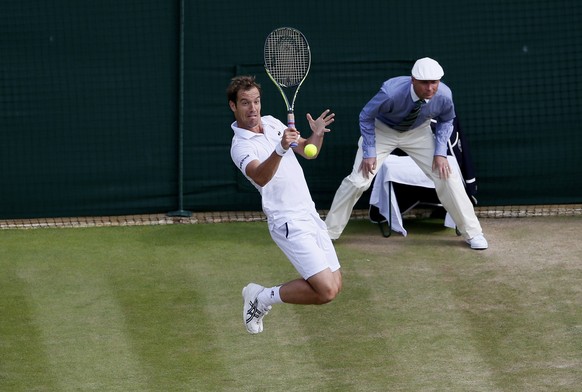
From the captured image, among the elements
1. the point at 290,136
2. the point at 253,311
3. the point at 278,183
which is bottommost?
the point at 253,311

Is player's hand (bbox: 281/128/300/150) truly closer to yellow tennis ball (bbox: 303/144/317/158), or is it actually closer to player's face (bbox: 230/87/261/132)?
yellow tennis ball (bbox: 303/144/317/158)

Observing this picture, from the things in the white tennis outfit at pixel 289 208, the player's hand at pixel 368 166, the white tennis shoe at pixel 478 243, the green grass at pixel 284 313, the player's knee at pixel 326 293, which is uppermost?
the white tennis outfit at pixel 289 208

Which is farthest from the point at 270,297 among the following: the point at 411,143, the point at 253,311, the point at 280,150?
the point at 411,143

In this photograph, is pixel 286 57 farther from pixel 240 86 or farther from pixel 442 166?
pixel 442 166

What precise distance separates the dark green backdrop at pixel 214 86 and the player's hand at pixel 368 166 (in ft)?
4.33

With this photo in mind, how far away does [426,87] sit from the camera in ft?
31.2

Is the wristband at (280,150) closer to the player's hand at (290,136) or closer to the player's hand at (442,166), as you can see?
the player's hand at (290,136)

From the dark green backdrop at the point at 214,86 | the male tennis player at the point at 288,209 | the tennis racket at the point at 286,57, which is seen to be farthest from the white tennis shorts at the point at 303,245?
the dark green backdrop at the point at 214,86

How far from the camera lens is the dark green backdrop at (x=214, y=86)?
37.0 ft

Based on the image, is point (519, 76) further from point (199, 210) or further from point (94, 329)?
point (94, 329)

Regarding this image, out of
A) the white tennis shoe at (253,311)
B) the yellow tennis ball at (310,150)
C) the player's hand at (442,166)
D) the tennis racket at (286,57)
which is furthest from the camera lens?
the player's hand at (442,166)

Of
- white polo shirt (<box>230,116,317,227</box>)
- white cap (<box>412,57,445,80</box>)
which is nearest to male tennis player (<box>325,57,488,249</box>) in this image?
white cap (<box>412,57,445,80</box>)

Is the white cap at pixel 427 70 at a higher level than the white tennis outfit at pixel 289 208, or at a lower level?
higher

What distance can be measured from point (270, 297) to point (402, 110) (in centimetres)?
293
